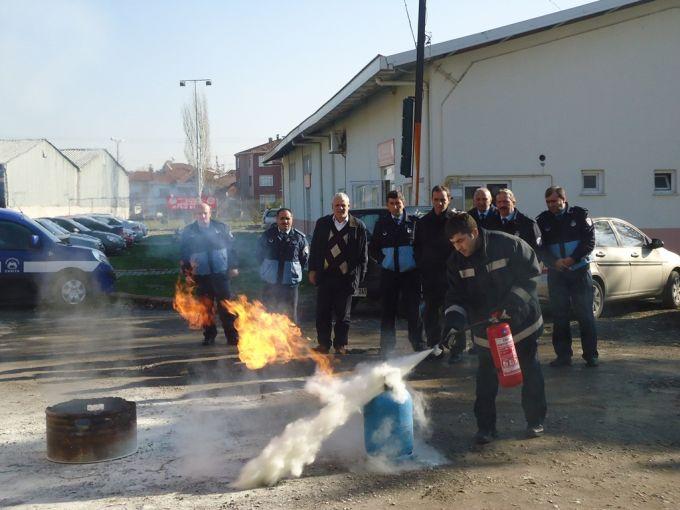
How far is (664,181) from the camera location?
16922mm

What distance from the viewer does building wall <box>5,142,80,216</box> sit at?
5505cm

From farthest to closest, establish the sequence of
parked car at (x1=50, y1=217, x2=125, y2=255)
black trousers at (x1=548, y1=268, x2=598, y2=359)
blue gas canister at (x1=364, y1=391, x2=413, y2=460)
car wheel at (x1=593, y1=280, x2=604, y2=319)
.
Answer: parked car at (x1=50, y1=217, x2=125, y2=255) < car wheel at (x1=593, y1=280, x2=604, y2=319) < black trousers at (x1=548, y1=268, x2=598, y2=359) < blue gas canister at (x1=364, y1=391, x2=413, y2=460)

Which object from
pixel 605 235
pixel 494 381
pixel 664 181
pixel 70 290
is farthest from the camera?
pixel 664 181

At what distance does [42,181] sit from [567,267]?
59388 mm

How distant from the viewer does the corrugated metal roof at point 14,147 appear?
55.9 metres

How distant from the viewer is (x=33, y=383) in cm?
837

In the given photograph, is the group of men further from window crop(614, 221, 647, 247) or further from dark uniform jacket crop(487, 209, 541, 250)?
window crop(614, 221, 647, 247)

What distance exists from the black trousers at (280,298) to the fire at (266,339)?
254mm

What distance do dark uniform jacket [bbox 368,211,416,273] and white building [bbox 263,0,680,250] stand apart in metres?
7.44

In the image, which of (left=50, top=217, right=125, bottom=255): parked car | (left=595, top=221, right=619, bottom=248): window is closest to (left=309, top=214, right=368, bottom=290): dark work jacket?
(left=595, top=221, right=619, bottom=248): window

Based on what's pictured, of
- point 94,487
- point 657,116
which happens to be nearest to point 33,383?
point 94,487

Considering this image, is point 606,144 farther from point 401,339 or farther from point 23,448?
point 23,448

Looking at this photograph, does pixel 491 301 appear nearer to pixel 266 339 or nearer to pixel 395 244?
pixel 395 244

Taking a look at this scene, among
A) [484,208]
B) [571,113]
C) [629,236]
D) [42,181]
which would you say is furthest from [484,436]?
[42,181]
